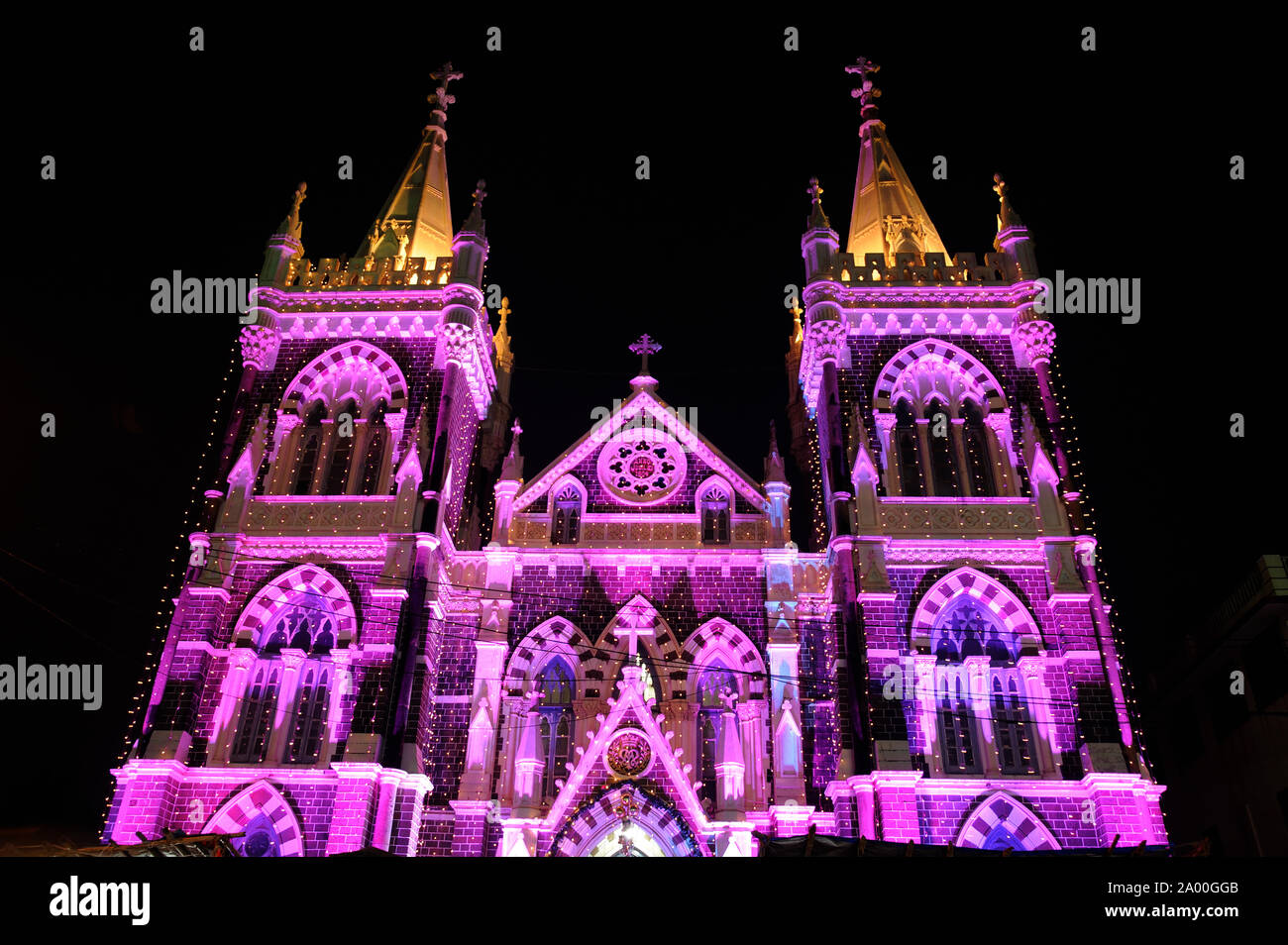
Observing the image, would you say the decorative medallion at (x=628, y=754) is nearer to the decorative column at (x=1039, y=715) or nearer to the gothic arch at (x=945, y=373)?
the decorative column at (x=1039, y=715)

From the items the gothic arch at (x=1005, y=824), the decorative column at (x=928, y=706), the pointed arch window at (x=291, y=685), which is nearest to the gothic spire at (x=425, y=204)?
the pointed arch window at (x=291, y=685)

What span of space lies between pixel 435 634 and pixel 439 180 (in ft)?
56.5

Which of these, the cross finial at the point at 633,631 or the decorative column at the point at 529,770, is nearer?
the decorative column at the point at 529,770

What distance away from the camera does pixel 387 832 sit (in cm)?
2270

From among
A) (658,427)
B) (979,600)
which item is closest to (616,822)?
(979,600)

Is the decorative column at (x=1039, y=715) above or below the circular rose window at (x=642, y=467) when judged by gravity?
below

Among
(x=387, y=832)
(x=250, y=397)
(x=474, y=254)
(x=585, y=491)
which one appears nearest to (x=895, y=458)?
(x=585, y=491)

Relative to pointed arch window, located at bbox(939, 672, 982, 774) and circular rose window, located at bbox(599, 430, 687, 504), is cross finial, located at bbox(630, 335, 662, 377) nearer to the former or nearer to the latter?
circular rose window, located at bbox(599, 430, 687, 504)

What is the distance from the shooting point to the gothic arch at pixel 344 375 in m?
29.8

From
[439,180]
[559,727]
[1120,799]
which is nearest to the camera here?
[1120,799]

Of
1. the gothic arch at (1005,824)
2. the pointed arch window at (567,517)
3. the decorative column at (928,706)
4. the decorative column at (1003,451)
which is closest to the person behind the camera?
the gothic arch at (1005,824)

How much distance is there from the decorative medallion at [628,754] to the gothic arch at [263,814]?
6.76m
